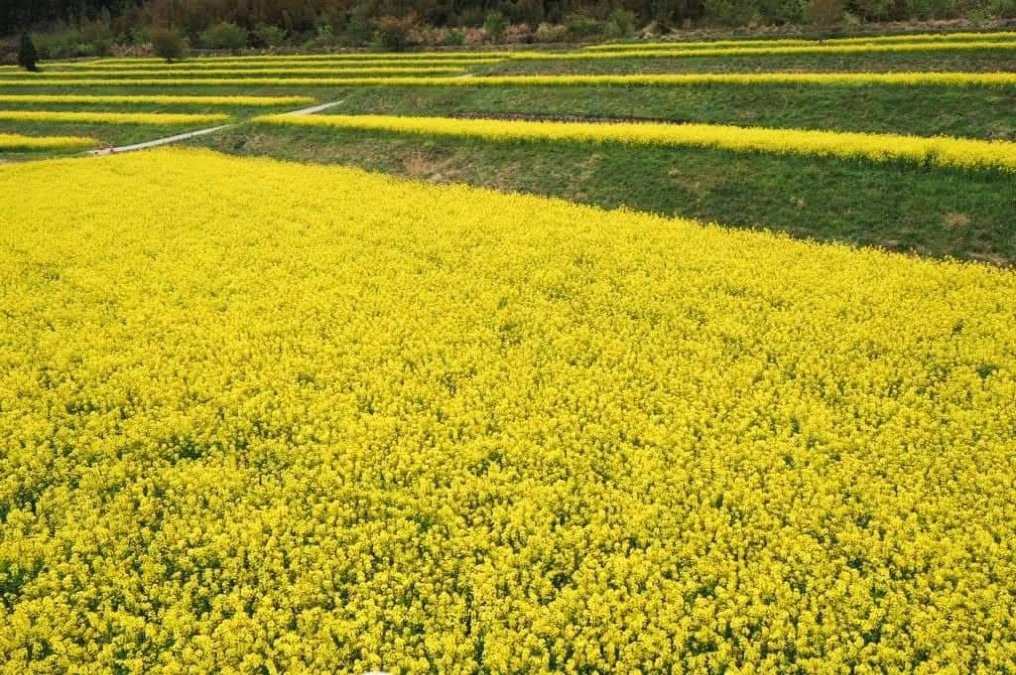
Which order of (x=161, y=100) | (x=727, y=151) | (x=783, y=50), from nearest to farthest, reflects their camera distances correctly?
(x=727, y=151)
(x=783, y=50)
(x=161, y=100)

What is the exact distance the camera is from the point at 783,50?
36.9 m

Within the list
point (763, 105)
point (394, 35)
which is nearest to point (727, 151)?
point (763, 105)

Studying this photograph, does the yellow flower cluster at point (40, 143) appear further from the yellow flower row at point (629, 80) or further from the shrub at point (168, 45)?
the shrub at point (168, 45)

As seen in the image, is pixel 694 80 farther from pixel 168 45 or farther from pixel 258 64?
pixel 168 45

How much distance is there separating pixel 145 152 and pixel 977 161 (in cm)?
3100

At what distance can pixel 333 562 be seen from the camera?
812cm

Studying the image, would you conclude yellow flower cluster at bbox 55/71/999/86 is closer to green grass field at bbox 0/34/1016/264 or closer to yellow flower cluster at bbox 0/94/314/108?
green grass field at bbox 0/34/1016/264

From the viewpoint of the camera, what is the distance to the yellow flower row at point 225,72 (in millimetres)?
46600

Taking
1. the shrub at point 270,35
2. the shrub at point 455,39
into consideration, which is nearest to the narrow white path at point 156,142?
the shrub at point 455,39

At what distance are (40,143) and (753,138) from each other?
107 feet

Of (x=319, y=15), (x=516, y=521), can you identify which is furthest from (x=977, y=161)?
(x=319, y=15)

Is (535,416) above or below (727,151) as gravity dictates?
below

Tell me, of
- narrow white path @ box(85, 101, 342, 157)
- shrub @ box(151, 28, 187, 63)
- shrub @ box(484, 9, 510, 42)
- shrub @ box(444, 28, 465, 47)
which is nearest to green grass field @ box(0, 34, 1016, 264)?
narrow white path @ box(85, 101, 342, 157)

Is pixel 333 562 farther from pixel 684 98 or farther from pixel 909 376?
pixel 684 98
